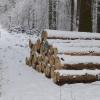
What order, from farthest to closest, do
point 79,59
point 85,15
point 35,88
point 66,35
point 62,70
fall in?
point 85,15 < point 66,35 < point 79,59 < point 62,70 < point 35,88

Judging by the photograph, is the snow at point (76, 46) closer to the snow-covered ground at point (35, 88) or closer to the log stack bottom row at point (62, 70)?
the log stack bottom row at point (62, 70)

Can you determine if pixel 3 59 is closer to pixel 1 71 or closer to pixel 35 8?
pixel 1 71

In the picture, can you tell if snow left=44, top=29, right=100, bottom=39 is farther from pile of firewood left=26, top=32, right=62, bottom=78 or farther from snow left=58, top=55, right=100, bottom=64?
snow left=58, top=55, right=100, bottom=64

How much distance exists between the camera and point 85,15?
14875mm

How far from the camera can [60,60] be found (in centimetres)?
1020

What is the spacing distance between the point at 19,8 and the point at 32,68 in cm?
3608

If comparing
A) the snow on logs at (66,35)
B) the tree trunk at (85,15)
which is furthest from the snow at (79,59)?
the tree trunk at (85,15)

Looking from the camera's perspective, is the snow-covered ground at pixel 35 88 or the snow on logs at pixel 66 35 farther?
the snow on logs at pixel 66 35

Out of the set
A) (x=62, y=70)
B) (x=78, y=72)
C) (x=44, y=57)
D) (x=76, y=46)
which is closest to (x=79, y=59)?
(x=78, y=72)

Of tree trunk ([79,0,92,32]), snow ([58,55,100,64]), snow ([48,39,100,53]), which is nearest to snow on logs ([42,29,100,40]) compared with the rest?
snow ([48,39,100,53])

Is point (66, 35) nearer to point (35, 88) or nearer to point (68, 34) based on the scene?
Answer: point (68, 34)

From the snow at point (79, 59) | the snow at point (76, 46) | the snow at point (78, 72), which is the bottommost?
the snow at point (78, 72)

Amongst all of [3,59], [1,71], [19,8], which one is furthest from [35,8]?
[1,71]

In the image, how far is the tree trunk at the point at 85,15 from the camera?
48.2 feet
